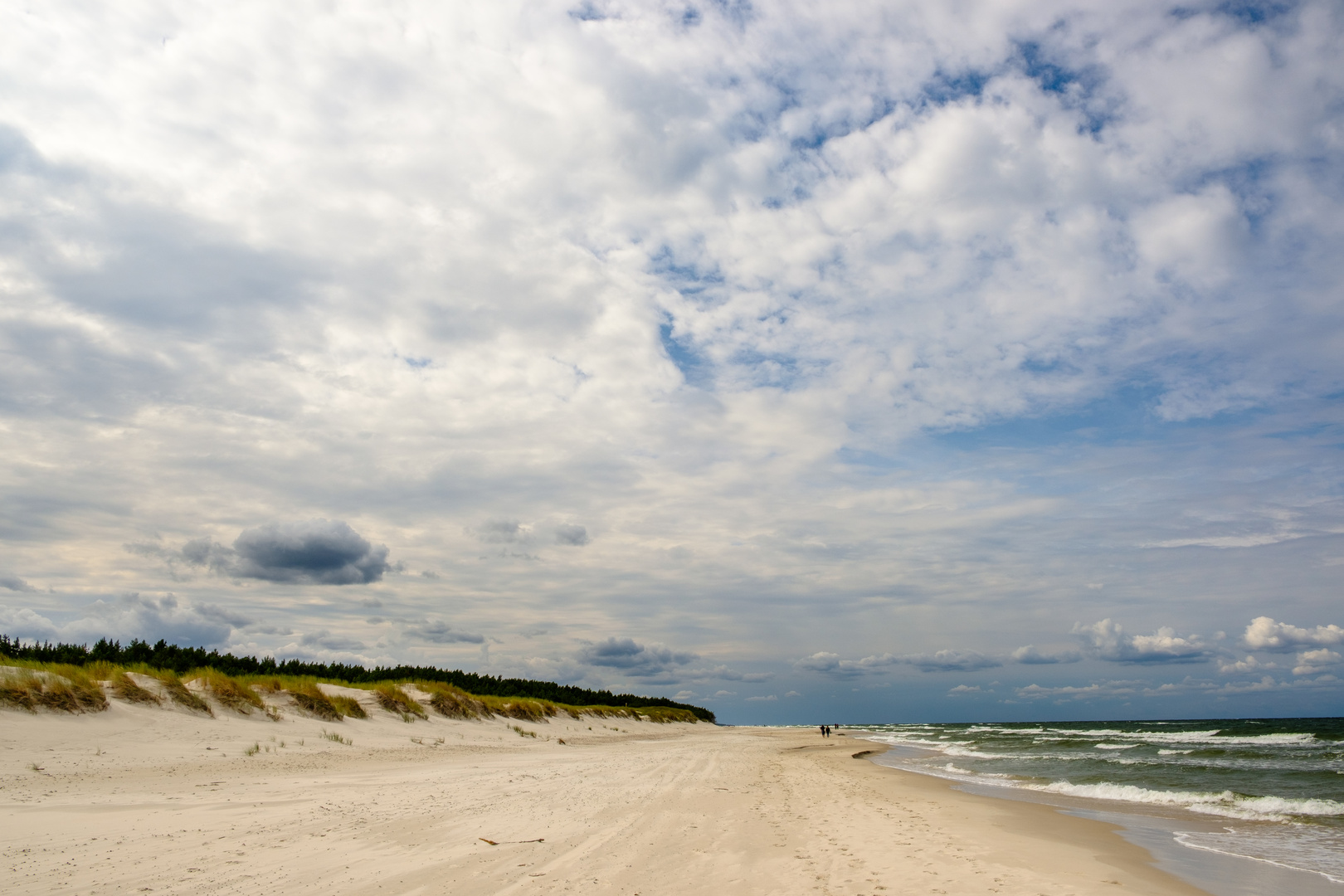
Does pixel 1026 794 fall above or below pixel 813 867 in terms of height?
below

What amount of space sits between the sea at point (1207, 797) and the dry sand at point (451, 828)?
4.33 ft

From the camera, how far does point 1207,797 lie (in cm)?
1766

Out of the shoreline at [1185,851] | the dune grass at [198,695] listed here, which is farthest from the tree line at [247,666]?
the shoreline at [1185,851]

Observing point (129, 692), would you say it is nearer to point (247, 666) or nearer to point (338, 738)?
point (338, 738)

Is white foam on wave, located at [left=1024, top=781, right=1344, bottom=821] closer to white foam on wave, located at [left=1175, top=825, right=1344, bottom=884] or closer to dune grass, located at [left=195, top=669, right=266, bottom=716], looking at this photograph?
white foam on wave, located at [left=1175, top=825, right=1344, bottom=884]

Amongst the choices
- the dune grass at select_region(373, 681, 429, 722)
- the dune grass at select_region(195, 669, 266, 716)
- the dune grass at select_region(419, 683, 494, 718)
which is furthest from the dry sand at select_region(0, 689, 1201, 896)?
the dune grass at select_region(419, 683, 494, 718)

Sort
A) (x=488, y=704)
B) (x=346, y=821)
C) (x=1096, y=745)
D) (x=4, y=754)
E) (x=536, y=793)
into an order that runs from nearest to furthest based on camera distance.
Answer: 1. (x=346, y=821)
2. (x=4, y=754)
3. (x=536, y=793)
4. (x=488, y=704)
5. (x=1096, y=745)

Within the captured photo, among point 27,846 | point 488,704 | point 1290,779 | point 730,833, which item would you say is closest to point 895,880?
point 730,833

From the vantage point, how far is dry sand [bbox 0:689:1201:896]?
693 cm

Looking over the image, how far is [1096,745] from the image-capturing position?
42531mm

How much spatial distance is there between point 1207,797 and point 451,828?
64.1 feet

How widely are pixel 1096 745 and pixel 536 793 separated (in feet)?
144

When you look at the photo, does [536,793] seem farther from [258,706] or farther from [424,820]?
[258,706]

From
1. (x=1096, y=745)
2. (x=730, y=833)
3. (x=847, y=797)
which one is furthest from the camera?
(x=1096, y=745)
